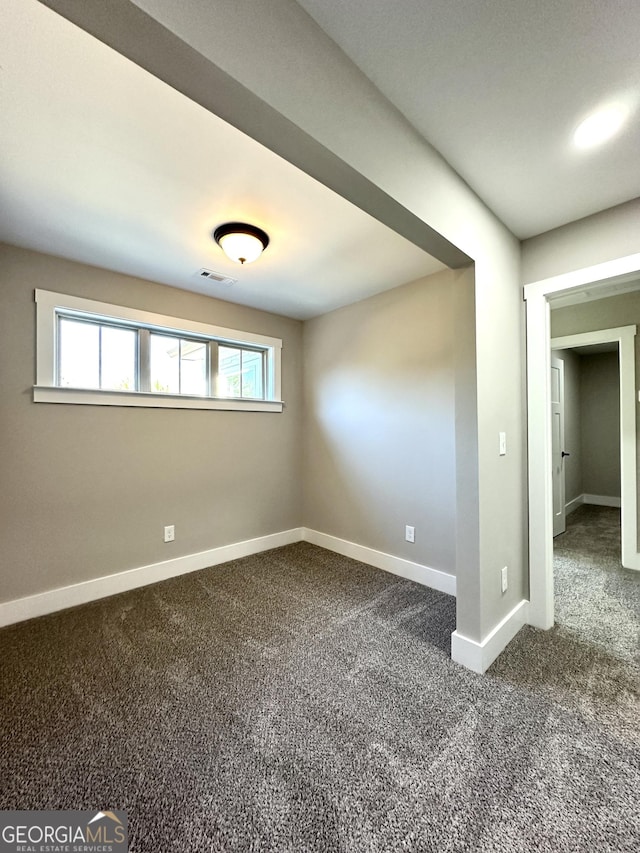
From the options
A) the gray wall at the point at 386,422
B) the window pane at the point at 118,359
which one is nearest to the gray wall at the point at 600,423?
the gray wall at the point at 386,422

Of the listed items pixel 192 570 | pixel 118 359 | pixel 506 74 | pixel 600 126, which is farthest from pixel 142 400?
pixel 600 126

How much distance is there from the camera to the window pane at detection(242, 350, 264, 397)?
3593 millimetres

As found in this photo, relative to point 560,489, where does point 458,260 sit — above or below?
above

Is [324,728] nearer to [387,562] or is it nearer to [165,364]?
[387,562]

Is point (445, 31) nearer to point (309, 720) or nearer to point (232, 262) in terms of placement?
point (232, 262)

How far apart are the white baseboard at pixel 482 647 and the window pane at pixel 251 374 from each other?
275cm

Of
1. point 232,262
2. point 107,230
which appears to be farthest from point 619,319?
point 107,230

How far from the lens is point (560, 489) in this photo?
398cm

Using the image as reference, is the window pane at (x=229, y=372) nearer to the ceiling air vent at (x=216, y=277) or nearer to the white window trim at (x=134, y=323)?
the white window trim at (x=134, y=323)

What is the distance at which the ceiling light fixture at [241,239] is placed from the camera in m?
2.02

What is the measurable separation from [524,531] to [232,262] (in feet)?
8.97

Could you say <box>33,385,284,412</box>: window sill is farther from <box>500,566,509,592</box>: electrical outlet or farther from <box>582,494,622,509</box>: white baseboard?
<box>582,494,622,509</box>: white baseboard

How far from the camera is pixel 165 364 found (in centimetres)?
304

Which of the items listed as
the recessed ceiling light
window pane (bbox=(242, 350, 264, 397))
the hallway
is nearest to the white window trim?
window pane (bbox=(242, 350, 264, 397))
